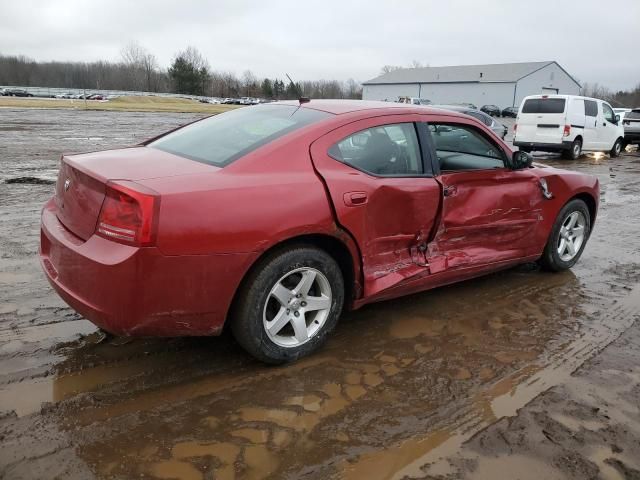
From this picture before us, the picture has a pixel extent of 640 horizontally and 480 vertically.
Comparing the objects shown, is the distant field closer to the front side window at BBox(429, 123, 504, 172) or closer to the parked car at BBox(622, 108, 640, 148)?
the parked car at BBox(622, 108, 640, 148)

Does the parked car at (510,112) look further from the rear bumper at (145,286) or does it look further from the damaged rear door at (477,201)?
the rear bumper at (145,286)

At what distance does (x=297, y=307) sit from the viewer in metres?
3.20

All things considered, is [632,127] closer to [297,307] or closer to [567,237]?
[567,237]

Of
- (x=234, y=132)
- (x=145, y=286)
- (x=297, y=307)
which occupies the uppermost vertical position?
(x=234, y=132)

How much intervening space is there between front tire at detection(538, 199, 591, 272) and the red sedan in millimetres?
731

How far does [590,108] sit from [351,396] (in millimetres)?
16216

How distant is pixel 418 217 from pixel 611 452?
69.6 inches

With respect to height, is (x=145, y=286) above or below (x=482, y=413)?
above

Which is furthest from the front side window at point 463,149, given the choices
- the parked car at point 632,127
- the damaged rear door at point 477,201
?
the parked car at point 632,127

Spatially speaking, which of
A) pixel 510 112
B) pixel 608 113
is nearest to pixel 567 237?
pixel 608 113

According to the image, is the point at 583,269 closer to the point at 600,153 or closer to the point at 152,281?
the point at 152,281

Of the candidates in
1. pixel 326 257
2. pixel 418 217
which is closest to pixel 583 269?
pixel 418 217

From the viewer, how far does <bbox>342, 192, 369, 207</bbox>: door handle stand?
322 cm

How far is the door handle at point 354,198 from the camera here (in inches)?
127
